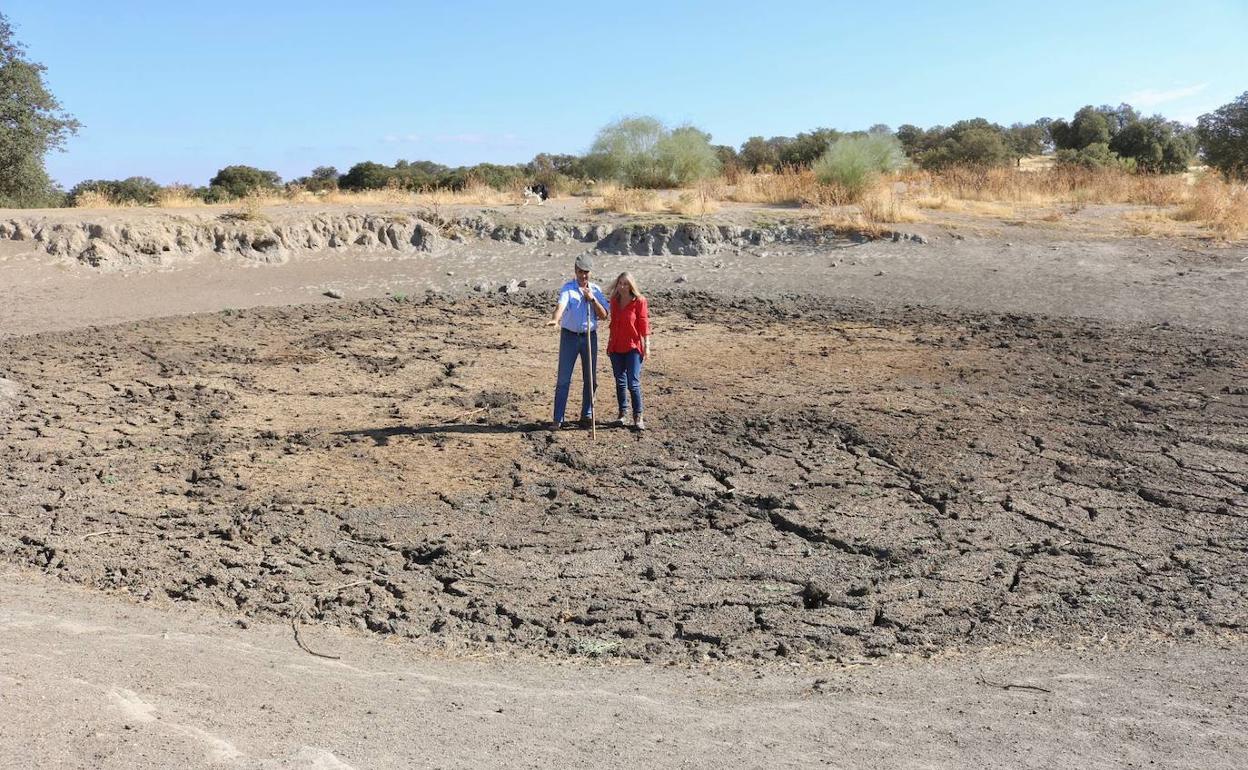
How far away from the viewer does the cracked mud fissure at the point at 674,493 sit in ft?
21.3

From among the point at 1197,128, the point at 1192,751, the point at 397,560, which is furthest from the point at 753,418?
the point at 1197,128

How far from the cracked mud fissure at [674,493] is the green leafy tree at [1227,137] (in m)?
19.5

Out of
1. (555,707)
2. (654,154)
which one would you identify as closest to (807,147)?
(654,154)

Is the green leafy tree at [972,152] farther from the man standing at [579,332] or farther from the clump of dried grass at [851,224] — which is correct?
the man standing at [579,332]

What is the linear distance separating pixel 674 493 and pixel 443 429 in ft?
9.60

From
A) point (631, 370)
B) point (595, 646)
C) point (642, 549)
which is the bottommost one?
point (595, 646)

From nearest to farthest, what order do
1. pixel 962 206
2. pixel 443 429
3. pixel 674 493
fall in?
pixel 674 493 < pixel 443 429 < pixel 962 206

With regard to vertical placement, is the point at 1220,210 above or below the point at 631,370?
above

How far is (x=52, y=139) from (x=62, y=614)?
965 inches

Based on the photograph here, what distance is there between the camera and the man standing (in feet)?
32.9

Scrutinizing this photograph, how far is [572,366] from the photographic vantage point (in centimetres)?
1031

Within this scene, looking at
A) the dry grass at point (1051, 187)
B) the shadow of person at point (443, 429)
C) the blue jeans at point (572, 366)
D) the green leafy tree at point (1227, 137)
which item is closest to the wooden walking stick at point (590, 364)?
the blue jeans at point (572, 366)

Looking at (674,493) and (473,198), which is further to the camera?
(473,198)

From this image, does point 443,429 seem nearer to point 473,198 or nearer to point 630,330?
point 630,330
